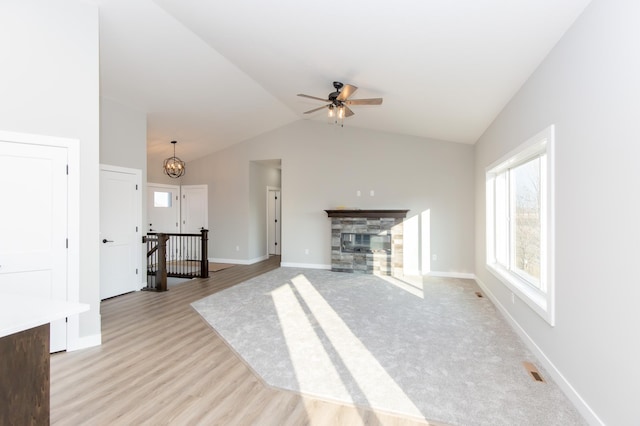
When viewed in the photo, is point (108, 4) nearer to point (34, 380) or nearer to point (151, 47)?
point (151, 47)

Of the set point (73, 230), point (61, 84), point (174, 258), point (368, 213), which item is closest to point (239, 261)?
point (174, 258)

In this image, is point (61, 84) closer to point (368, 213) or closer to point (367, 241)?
point (368, 213)

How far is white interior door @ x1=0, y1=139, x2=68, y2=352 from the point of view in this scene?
273 centimetres

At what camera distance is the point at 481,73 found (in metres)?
3.24

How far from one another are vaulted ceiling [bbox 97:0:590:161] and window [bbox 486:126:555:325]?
0.78m

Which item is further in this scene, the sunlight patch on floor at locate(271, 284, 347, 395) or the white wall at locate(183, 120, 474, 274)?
the white wall at locate(183, 120, 474, 274)

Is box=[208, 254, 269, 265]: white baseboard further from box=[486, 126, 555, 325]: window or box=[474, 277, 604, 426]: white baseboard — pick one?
box=[474, 277, 604, 426]: white baseboard

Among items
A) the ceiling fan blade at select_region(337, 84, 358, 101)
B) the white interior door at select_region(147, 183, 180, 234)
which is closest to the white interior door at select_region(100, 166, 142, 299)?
the white interior door at select_region(147, 183, 180, 234)

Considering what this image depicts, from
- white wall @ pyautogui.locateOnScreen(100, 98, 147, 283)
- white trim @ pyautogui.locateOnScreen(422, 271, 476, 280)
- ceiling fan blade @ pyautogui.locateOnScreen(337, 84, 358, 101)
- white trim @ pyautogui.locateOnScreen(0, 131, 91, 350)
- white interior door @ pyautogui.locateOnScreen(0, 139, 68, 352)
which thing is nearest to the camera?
white interior door @ pyautogui.locateOnScreen(0, 139, 68, 352)

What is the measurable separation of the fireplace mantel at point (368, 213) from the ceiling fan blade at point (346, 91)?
301 centimetres

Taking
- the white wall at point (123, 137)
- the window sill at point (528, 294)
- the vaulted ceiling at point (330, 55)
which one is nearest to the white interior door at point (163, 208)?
the vaulted ceiling at point (330, 55)

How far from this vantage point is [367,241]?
6.86 m

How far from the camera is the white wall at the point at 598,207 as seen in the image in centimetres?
162

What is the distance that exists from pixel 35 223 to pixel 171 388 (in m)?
1.96
